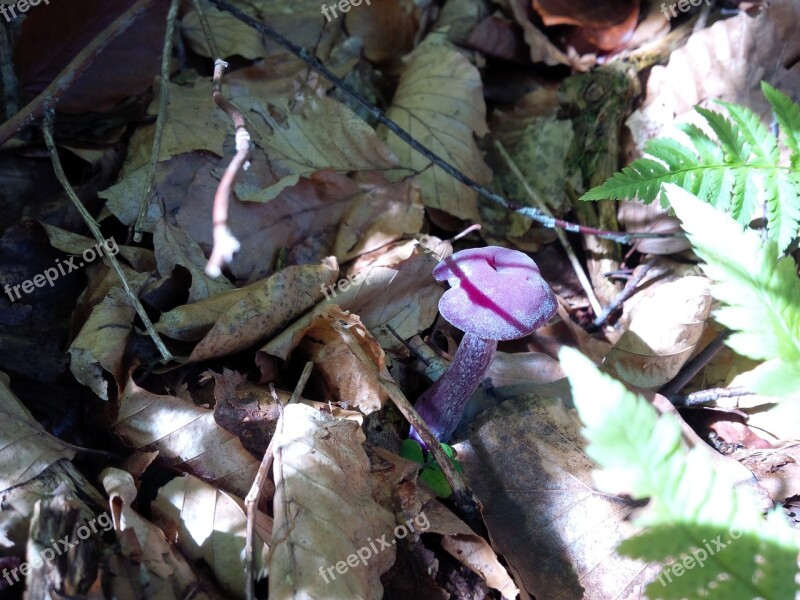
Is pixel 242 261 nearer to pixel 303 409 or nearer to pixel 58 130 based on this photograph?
pixel 303 409

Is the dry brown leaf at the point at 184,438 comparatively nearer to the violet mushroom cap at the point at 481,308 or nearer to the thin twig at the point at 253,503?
the thin twig at the point at 253,503

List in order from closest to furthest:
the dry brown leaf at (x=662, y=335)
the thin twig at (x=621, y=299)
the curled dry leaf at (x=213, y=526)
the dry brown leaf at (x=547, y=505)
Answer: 1. the curled dry leaf at (x=213, y=526)
2. the dry brown leaf at (x=547, y=505)
3. the dry brown leaf at (x=662, y=335)
4. the thin twig at (x=621, y=299)

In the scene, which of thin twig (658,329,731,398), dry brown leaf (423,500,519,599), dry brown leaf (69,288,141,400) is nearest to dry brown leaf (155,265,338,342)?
dry brown leaf (69,288,141,400)

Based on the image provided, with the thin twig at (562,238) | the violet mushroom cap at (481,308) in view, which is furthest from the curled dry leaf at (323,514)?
the thin twig at (562,238)

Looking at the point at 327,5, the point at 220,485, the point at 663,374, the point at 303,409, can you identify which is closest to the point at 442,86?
the point at 327,5

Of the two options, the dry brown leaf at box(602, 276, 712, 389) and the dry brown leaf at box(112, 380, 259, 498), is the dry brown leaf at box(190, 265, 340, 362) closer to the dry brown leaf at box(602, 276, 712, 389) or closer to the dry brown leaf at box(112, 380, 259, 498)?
the dry brown leaf at box(112, 380, 259, 498)

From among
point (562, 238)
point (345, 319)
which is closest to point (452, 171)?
point (562, 238)
